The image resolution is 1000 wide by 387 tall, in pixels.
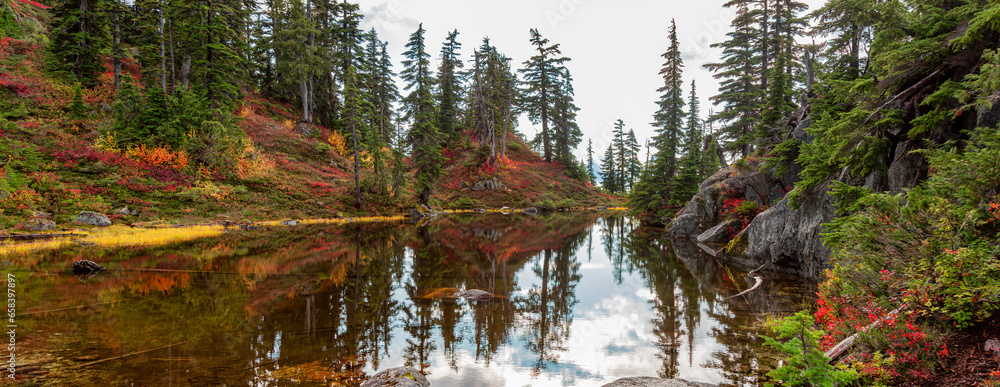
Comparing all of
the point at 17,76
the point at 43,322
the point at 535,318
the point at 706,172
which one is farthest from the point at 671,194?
the point at 17,76

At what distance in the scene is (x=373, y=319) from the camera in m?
8.18

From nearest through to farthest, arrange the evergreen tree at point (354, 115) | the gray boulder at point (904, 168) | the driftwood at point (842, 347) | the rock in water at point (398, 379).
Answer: the driftwood at point (842, 347), the rock in water at point (398, 379), the gray boulder at point (904, 168), the evergreen tree at point (354, 115)

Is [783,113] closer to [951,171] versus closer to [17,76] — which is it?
[951,171]

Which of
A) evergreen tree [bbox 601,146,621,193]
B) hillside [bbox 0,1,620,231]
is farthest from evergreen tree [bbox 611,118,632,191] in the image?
hillside [bbox 0,1,620,231]

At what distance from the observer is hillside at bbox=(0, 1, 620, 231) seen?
18031 millimetres

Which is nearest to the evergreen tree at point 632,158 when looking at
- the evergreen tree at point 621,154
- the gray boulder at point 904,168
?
the evergreen tree at point 621,154

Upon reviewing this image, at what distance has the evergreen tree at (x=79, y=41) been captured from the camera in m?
26.2

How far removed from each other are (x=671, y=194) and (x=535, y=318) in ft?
74.5

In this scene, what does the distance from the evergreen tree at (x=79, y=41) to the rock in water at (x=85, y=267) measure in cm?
2473

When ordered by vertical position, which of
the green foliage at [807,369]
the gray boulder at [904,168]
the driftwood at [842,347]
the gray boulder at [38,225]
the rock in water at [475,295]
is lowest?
the rock in water at [475,295]

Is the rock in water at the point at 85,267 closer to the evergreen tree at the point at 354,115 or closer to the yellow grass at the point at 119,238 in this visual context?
the yellow grass at the point at 119,238

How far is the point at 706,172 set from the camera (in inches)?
1351

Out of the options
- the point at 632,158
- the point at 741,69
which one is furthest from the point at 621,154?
the point at 741,69

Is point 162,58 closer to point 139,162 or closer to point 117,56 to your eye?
point 117,56
